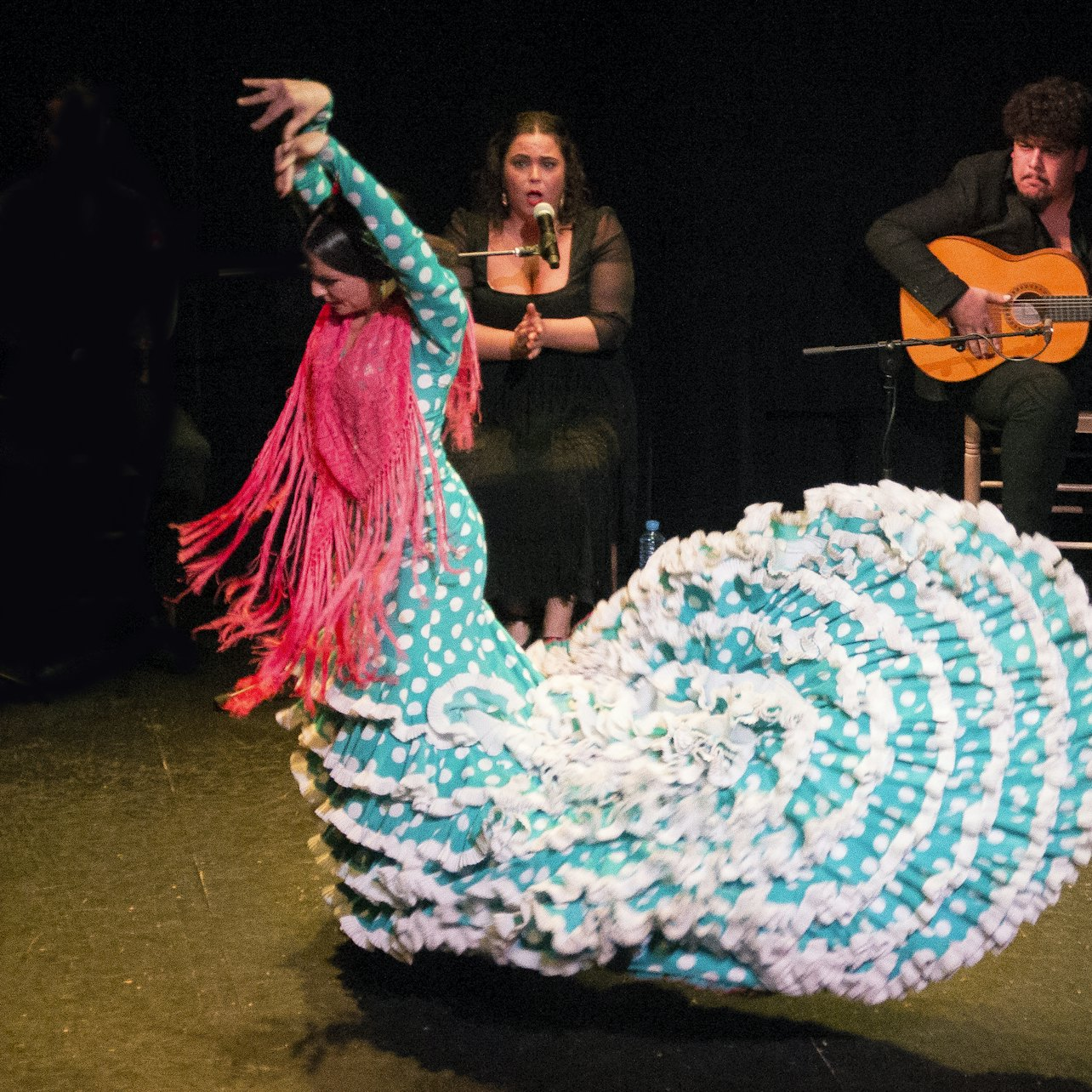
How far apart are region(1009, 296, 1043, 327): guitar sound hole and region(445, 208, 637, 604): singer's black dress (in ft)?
3.48

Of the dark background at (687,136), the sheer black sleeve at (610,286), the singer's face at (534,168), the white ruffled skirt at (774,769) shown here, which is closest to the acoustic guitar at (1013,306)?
the dark background at (687,136)

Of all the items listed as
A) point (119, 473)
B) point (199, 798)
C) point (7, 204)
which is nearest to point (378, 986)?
point (199, 798)

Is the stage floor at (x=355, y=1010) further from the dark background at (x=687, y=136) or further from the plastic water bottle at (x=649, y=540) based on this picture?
the dark background at (x=687, y=136)

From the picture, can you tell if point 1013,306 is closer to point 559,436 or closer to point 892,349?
point 892,349

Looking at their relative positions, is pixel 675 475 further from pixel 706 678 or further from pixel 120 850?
pixel 706 678

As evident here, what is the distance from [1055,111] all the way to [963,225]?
14.0 inches

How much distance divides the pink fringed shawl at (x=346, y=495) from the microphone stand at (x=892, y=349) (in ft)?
6.62

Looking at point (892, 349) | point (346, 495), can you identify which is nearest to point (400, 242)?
point (346, 495)

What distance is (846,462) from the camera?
173 inches

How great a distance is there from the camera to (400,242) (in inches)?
69.8

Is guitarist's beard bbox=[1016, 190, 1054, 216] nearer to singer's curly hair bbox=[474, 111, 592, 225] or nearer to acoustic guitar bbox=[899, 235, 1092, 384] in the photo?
acoustic guitar bbox=[899, 235, 1092, 384]

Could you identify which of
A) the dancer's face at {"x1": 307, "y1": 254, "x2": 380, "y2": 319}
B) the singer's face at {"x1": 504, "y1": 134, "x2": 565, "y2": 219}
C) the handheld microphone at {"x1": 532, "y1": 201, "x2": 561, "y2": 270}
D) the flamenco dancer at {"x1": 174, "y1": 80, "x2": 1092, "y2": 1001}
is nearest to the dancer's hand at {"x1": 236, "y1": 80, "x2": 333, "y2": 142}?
the flamenco dancer at {"x1": 174, "y1": 80, "x2": 1092, "y2": 1001}

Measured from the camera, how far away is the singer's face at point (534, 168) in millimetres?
3246

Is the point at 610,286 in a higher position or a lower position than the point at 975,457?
higher
